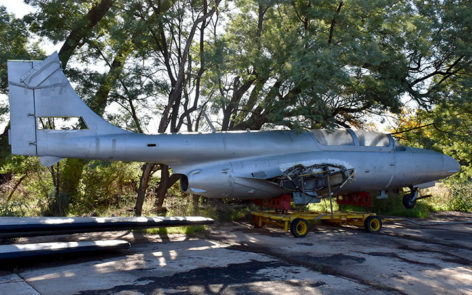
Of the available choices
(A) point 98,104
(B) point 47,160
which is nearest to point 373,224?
(B) point 47,160

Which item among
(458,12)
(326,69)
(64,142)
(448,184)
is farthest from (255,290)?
(448,184)

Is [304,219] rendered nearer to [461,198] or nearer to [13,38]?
[13,38]

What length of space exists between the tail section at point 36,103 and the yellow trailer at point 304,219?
199 inches

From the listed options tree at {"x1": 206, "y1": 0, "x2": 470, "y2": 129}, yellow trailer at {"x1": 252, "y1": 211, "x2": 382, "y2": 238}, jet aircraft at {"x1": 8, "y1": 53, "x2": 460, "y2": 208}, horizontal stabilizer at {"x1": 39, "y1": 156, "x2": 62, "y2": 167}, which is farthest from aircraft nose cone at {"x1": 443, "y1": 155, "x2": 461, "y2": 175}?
horizontal stabilizer at {"x1": 39, "y1": 156, "x2": 62, "y2": 167}

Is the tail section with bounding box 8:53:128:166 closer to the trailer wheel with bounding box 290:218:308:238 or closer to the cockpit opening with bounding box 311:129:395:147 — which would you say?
the trailer wheel with bounding box 290:218:308:238

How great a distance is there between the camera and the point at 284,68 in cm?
1045

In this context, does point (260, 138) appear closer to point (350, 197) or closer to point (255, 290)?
point (350, 197)

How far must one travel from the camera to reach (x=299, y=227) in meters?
9.84

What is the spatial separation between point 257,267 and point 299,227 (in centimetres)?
350

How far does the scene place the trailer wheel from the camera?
966cm

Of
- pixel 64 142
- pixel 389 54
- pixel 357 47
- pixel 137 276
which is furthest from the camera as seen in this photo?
pixel 389 54

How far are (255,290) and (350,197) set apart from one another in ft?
24.8

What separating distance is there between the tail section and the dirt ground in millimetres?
2297

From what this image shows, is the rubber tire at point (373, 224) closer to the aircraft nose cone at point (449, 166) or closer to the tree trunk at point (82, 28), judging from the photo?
the aircraft nose cone at point (449, 166)
